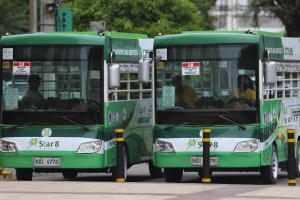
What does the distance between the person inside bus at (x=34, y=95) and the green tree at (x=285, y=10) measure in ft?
113

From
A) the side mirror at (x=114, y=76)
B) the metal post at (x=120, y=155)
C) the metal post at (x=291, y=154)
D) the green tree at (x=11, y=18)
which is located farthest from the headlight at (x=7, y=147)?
the green tree at (x=11, y=18)

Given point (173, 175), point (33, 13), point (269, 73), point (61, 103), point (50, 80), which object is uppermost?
point (33, 13)

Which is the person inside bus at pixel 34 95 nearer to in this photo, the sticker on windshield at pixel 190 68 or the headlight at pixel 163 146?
the headlight at pixel 163 146

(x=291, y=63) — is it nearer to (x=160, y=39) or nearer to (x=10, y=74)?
(x=160, y=39)

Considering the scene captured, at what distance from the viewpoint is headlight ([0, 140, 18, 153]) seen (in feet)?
69.6

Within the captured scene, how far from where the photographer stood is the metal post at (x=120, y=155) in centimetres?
2052

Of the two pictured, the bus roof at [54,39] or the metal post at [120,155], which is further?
the bus roof at [54,39]

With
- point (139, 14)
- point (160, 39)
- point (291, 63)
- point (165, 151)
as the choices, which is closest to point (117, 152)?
point (165, 151)

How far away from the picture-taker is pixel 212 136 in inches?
813

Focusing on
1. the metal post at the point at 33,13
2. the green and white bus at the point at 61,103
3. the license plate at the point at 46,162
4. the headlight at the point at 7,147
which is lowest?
the license plate at the point at 46,162

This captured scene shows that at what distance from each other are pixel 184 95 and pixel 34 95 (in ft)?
8.86

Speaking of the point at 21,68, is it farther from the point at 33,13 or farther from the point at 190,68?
the point at 33,13

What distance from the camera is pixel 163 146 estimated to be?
824 inches

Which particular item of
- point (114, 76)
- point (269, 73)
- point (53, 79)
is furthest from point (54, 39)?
point (269, 73)
